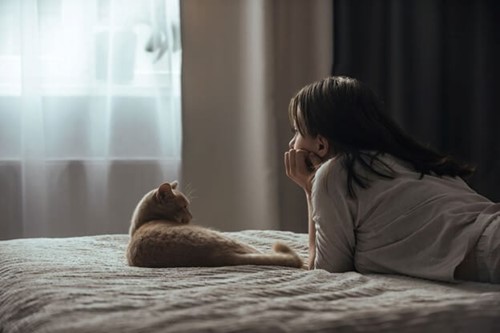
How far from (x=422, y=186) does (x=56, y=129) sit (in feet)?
5.70

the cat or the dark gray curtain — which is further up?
the dark gray curtain

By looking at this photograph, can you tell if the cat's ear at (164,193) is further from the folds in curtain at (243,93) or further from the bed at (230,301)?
the folds in curtain at (243,93)

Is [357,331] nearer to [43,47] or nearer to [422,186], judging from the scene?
[422,186]

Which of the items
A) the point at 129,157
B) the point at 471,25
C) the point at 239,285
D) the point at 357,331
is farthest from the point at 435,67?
the point at 357,331

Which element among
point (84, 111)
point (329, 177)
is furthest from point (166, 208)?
point (84, 111)

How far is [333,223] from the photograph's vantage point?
1591 mm

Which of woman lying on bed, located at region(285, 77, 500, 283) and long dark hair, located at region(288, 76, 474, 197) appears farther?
long dark hair, located at region(288, 76, 474, 197)

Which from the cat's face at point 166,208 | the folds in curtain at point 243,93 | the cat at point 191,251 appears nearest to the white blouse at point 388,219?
the cat at point 191,251

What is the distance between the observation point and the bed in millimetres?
Result: 1030

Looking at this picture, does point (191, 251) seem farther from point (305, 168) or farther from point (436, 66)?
point (436, 66)

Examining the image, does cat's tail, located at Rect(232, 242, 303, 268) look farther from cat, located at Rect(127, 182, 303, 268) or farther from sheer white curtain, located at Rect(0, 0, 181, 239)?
sheer white curtain, located at Rect(0, 0, 181, 239)

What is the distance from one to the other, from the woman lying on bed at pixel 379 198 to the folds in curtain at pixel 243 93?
133 centimetres

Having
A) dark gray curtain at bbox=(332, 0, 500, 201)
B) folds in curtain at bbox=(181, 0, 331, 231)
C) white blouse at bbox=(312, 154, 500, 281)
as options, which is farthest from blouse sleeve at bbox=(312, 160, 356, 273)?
dark gray curtain at bbox=(332, 0, 500, 201)

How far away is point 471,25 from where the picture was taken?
3387 millimetres
